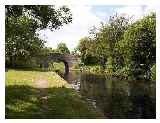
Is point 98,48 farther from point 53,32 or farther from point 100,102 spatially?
point 53,32

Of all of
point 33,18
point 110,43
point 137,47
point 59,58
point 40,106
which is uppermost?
point 33,18

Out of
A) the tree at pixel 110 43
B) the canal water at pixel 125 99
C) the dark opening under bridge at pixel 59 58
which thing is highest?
the tree at pixel 110 43

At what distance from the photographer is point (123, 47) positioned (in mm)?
20953

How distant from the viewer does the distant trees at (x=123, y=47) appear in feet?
62.5

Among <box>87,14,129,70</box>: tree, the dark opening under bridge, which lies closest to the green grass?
<box>87,14,129,70</box>: tree

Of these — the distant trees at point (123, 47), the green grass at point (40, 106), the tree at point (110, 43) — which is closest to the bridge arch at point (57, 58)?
the distant trees at point (123, 47)

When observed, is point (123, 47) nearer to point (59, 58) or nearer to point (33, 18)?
point (59, 58)

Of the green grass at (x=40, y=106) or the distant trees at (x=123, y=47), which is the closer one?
the green grass at (x=40, y=106)

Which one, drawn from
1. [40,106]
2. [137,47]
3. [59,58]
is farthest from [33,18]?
[59,58]

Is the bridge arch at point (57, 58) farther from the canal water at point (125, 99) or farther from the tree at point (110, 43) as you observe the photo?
the canal water at point (125, 99)

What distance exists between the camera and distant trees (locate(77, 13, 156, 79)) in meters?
19.0
